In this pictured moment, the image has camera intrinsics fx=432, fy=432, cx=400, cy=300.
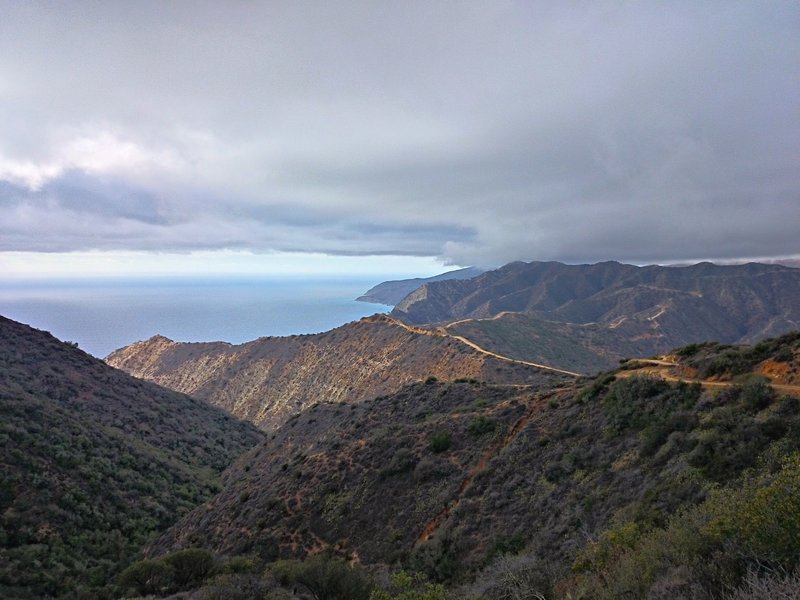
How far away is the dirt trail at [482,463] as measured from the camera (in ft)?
57.0

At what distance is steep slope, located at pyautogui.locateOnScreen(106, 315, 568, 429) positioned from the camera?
5750 cm

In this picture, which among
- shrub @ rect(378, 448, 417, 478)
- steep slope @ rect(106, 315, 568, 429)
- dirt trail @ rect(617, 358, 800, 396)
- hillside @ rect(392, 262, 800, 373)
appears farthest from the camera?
→ hillside @ rect(392, 262, 800, 373)

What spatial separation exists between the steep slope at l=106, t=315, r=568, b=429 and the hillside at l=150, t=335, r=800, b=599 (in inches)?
973

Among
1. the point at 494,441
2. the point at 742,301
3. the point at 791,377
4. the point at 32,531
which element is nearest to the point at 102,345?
the point at 32,531

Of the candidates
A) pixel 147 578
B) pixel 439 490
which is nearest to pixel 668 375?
pixel 439 490

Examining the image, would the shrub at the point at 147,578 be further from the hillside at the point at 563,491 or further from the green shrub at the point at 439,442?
the green shrub at the point at 439,442

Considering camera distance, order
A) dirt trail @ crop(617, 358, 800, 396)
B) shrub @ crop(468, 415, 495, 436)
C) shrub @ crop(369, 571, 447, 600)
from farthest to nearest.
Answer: shrub @ crop(468, 415, 495, 436)
dirt trail @ crop(617, 358, 800, 396)
shrub @ crop(369, 571, 447, 600)

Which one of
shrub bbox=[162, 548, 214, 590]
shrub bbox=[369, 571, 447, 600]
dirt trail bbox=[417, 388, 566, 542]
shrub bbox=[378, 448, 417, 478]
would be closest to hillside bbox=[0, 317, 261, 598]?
shrub bbox=[162, 548, 214, 590]

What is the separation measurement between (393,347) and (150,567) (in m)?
55.6

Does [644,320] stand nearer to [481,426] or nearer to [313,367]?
[313,367]

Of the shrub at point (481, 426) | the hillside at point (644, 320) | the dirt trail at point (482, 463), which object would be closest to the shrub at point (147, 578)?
the dirt trail at point (482, 463)

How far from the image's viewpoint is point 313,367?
76875 mm

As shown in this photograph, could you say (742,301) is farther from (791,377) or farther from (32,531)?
(32,531)

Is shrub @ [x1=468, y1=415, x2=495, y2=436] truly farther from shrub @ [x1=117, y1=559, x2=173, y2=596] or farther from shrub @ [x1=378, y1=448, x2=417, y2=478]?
shrub @ [x1=117, y1=559, x2=173, y2=596]
